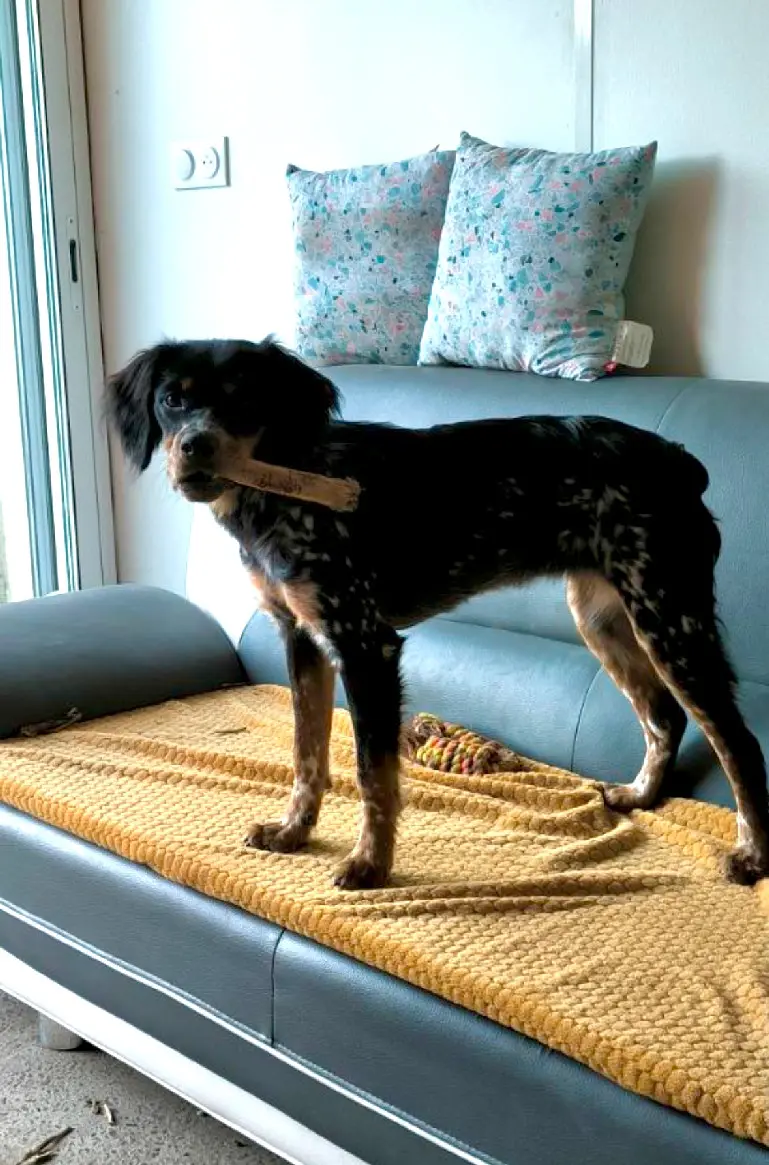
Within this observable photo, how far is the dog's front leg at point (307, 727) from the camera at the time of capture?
6.25 ft

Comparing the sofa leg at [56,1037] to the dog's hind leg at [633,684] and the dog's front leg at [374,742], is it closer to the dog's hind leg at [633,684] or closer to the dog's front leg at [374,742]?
the dog's front leg at [374,742]

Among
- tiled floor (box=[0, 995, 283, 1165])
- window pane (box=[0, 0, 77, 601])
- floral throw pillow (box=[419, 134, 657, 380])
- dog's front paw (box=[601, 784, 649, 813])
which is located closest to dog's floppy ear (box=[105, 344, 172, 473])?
floral throw pillow (box=[419, 134, 657, 380])

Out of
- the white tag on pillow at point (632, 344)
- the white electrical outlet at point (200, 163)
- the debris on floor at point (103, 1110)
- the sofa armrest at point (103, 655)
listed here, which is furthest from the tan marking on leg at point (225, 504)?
the white electrical outlet at point (200, 163)

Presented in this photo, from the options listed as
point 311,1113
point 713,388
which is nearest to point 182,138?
point 713,388

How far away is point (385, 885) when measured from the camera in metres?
1.73

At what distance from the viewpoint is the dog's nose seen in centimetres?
173

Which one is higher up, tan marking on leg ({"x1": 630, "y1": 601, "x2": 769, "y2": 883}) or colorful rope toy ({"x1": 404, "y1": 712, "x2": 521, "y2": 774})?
tan marking on leg ({"x1": 630, "y1": 601, "x2": 769, "y2": 883})

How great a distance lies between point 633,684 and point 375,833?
0.51m

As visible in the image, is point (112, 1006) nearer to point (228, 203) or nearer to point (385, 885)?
A: point (385, 885)

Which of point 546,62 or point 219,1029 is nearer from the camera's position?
point 219,1029

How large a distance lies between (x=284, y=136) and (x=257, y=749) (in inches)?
59.8

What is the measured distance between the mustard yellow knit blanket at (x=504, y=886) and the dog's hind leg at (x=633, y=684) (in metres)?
0.05

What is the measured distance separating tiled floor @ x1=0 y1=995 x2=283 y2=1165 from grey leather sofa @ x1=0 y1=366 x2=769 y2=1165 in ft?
0.41

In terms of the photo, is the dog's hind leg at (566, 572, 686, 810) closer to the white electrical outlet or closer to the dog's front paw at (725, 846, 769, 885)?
the dog's front paw at (725, 846, 769, 885)
